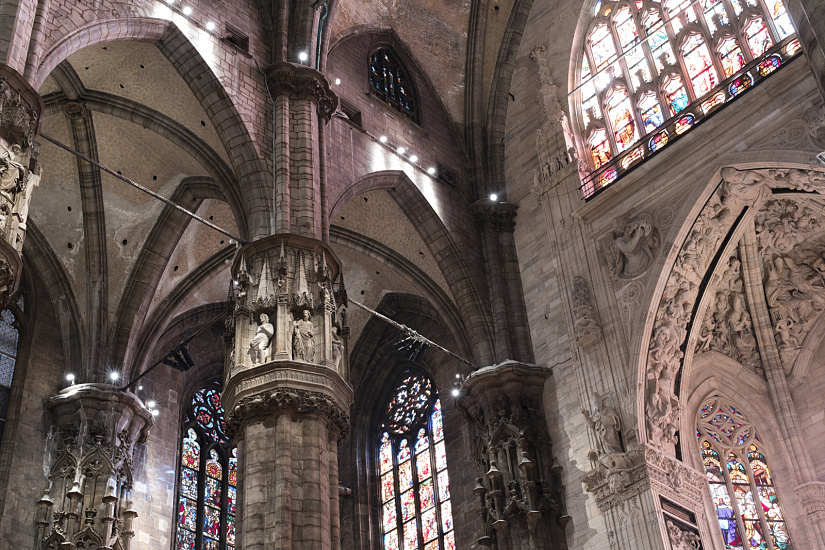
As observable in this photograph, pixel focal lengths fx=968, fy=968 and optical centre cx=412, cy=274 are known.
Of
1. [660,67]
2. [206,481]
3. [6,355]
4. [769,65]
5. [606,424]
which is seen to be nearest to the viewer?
[606,424]

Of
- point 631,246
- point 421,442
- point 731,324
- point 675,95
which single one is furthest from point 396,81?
point 731,324

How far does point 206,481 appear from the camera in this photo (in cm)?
1591

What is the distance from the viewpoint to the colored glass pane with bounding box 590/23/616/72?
15.6m

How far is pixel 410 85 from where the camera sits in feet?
55.0

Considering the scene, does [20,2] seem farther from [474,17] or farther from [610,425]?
[474,17]

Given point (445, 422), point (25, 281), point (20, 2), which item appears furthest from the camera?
point (445, 422)

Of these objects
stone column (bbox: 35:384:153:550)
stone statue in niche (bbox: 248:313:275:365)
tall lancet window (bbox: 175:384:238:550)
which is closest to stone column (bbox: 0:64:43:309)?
stone statue in niche (bbox: 248:313:275:365)

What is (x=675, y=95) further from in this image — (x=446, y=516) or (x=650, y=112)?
(x=446, y=516)

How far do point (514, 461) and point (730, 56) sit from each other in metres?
6.34

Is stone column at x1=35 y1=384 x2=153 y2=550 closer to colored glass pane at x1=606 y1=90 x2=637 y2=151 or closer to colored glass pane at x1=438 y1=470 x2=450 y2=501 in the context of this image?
colored glass pane at x1=438 y1=470 x2=450 y2=501

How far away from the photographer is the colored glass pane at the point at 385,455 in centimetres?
1670

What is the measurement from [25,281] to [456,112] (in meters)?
7.66

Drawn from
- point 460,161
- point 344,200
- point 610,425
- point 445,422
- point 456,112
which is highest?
point 456,112

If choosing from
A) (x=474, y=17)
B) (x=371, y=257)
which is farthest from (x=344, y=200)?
(x=474, y=17)
